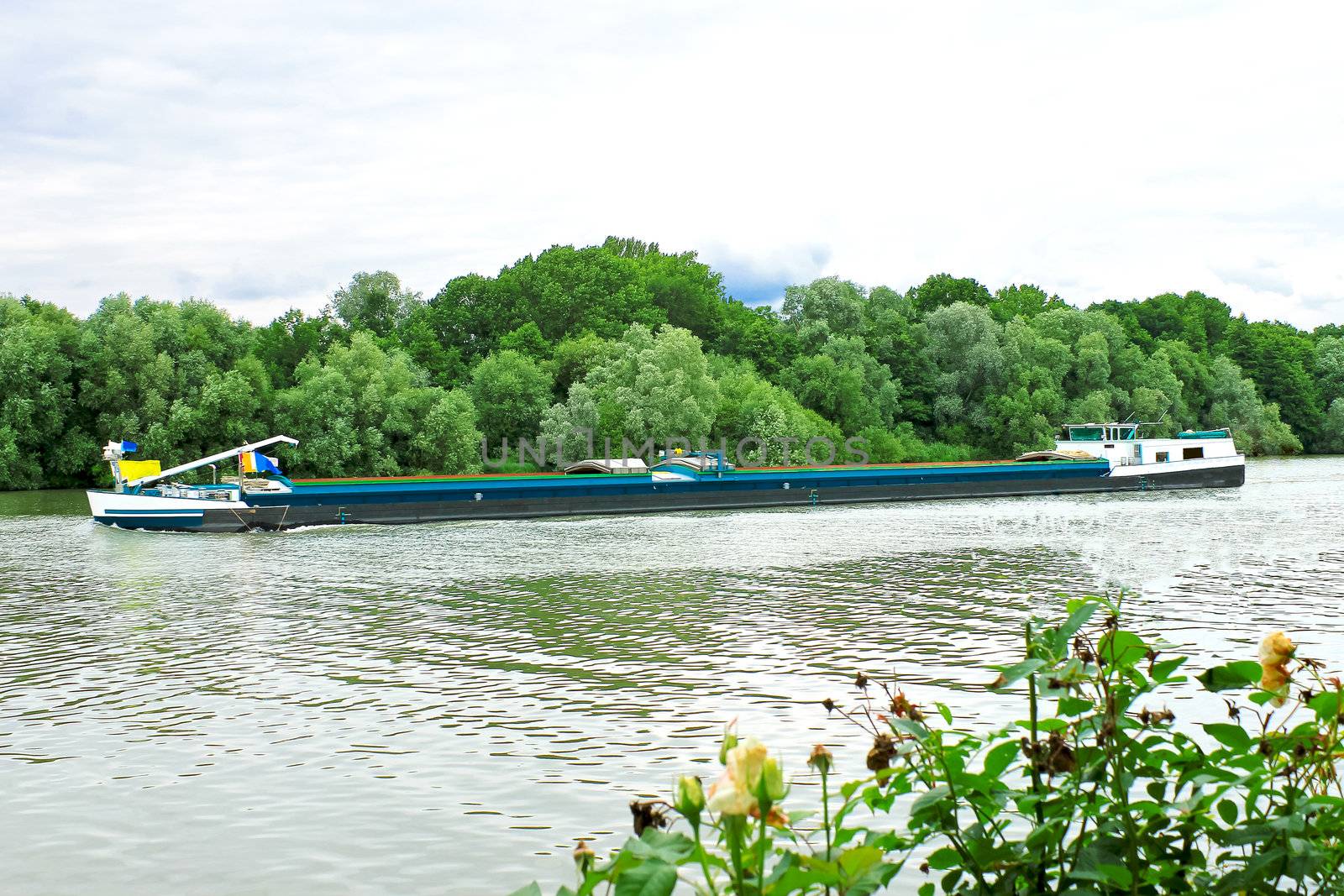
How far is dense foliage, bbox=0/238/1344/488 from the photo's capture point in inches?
2339

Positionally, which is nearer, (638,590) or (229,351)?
(638,590)

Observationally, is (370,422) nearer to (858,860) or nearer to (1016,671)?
(1016,671)

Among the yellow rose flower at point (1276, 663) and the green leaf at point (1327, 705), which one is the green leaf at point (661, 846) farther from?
the green leaf at point (1327, 705)

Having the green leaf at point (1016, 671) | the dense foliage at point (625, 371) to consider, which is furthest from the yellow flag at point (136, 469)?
the green leaf at point (1016, 671)

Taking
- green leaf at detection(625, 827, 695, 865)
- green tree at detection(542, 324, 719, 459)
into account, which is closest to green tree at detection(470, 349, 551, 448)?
green tree at detection(542, 324, 719, 459)

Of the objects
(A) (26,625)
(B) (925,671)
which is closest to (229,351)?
(A) (26,625)

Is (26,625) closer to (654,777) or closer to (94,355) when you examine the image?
(654,777)

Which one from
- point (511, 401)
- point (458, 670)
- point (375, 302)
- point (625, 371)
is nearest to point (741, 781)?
point (458, 670)

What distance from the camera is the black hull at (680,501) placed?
34938 millimetres

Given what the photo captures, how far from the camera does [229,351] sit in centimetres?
6384

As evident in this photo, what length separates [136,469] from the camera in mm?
35750

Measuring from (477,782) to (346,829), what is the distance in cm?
115

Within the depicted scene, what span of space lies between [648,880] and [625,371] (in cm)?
6428

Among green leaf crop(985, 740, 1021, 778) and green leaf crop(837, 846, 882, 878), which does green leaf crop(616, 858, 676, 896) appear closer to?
green leaf crop(837, 846, 882, 878)
